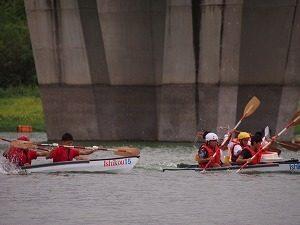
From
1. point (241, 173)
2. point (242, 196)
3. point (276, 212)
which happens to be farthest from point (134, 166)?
point (276, 212)

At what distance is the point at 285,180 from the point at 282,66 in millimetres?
10249

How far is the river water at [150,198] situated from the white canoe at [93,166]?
7.3 inches

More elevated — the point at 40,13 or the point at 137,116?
the point at 40,13

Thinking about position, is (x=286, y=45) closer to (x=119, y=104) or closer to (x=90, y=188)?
(x=119, y=104)

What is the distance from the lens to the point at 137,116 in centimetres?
4066

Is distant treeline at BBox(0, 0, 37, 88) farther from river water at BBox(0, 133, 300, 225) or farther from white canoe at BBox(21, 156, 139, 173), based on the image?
white canoe at BBox(21, 156, 139, 173)

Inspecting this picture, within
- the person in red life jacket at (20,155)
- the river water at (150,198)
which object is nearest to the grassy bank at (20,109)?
the person in red life jacket at (20,155)

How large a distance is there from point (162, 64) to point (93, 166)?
9.67 metres

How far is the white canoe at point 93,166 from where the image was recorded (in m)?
30.3

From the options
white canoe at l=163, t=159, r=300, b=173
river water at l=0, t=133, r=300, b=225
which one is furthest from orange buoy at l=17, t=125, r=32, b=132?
white canoe at l=163, t=159, r=300, b=173

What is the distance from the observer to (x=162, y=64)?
130 ft

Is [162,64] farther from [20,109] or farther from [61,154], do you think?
[20,109]

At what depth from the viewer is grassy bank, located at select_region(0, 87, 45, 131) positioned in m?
52.1

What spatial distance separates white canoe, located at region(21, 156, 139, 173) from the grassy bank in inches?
769
